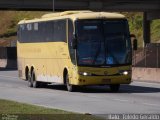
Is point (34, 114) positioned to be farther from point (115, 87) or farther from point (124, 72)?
point (115, 87)

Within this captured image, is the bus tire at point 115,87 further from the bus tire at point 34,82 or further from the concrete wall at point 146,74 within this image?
the concrete wall at point 146,74

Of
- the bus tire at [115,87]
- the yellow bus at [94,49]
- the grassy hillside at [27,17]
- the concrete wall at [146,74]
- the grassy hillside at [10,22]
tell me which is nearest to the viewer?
the yellow bus at [94,49]

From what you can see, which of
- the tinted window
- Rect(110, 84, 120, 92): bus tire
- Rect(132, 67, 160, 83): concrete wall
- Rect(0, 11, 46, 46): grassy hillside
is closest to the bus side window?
the tinted window

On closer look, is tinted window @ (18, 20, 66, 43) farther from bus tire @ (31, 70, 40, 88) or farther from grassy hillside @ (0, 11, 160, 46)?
grassy hillside @ (0, 11, 160, 46)

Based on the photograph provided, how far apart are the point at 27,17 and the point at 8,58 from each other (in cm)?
5390

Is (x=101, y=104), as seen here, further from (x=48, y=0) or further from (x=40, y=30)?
(x=48, y=0)

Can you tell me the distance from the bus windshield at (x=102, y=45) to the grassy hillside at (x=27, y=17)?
5875 centimetres

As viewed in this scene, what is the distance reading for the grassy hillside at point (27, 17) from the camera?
9294 cm

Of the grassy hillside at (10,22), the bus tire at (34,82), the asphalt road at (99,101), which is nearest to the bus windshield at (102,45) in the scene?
the asphalt road at (99,101)

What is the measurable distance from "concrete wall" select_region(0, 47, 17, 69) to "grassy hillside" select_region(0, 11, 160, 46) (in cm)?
2533

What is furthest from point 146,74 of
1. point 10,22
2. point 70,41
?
point 10,22

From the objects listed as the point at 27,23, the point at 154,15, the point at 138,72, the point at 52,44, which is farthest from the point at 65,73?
the point at 154,15

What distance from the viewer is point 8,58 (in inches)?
2601

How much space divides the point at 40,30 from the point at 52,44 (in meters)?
1.63
